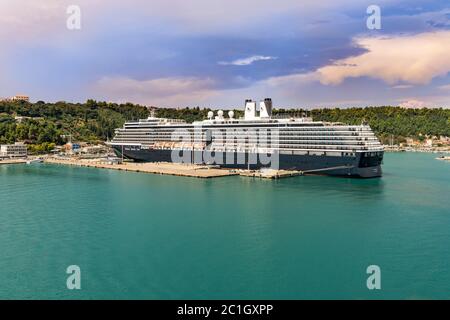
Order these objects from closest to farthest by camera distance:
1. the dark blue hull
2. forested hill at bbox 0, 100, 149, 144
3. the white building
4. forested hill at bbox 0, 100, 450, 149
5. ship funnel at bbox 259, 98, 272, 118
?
the dark blue hull → ship funnel at bbox 259, 98, 272, 118 → the white building → forested hill at bbox 0, 100, 149, 144 → forested hill at bbox 0, 100, 450, 149

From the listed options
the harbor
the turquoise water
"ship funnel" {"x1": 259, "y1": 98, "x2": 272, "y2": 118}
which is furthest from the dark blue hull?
"ship funnel" {"x1": 259, "y1": 98, "x2": 272, "y2": 118}

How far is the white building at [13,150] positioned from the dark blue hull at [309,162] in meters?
31.2

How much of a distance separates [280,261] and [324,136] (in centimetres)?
3084

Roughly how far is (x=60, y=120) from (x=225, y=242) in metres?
106

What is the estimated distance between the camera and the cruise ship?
46.4 m

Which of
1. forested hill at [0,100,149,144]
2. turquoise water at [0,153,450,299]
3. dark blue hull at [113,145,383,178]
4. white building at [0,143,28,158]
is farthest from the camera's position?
forested hill at [0,100,149,144]

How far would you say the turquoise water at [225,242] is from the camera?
17.1 meters

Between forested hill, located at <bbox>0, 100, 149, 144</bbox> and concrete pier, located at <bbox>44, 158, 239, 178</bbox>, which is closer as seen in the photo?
concrete pier, located at <bbox>44, 158, 239, 178</bbox>

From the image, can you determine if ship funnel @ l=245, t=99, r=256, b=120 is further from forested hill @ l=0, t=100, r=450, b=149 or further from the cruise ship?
forested hill @ l=0, t=100, r=450, b=149

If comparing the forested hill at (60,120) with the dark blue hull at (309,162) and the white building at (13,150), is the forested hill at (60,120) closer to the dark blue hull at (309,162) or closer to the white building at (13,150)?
the white building at (13,150)

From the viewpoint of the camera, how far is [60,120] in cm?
11681
